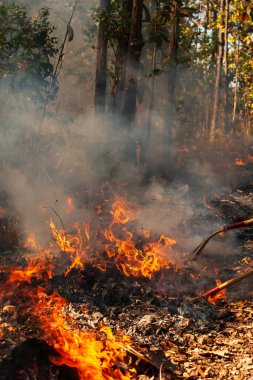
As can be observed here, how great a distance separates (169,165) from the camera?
15.5 meters

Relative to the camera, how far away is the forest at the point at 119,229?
504cm

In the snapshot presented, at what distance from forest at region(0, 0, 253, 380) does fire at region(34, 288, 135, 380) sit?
18 millimetres

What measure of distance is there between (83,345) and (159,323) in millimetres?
1294

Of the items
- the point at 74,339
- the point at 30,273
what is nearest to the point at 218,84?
the point at 30,273

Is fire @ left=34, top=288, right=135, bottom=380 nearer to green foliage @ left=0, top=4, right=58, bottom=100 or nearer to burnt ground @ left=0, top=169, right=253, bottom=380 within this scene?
burnt ground @ left=0, top=169, right=253, bottom=380

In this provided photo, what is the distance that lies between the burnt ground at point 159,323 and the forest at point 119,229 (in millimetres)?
22

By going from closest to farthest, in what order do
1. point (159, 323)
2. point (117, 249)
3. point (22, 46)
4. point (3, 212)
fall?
point (159, 323) < point (117, 249) < point (3, 212) < point (22, 46)

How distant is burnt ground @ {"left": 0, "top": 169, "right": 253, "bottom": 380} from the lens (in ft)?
15.5

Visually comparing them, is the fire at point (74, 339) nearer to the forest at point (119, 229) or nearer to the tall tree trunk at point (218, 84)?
the forest at point (119, 229)

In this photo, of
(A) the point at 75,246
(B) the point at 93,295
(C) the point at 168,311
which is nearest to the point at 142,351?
(C) the point at 168,311

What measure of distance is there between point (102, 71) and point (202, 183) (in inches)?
224

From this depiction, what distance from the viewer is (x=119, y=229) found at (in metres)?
9.54

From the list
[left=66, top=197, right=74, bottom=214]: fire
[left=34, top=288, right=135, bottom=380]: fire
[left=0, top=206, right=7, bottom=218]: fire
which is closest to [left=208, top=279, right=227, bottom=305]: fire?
[left=34, top=288, right=135, bottom=380]: fire

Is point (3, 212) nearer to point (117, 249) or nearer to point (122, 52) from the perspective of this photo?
point (117, 249)
